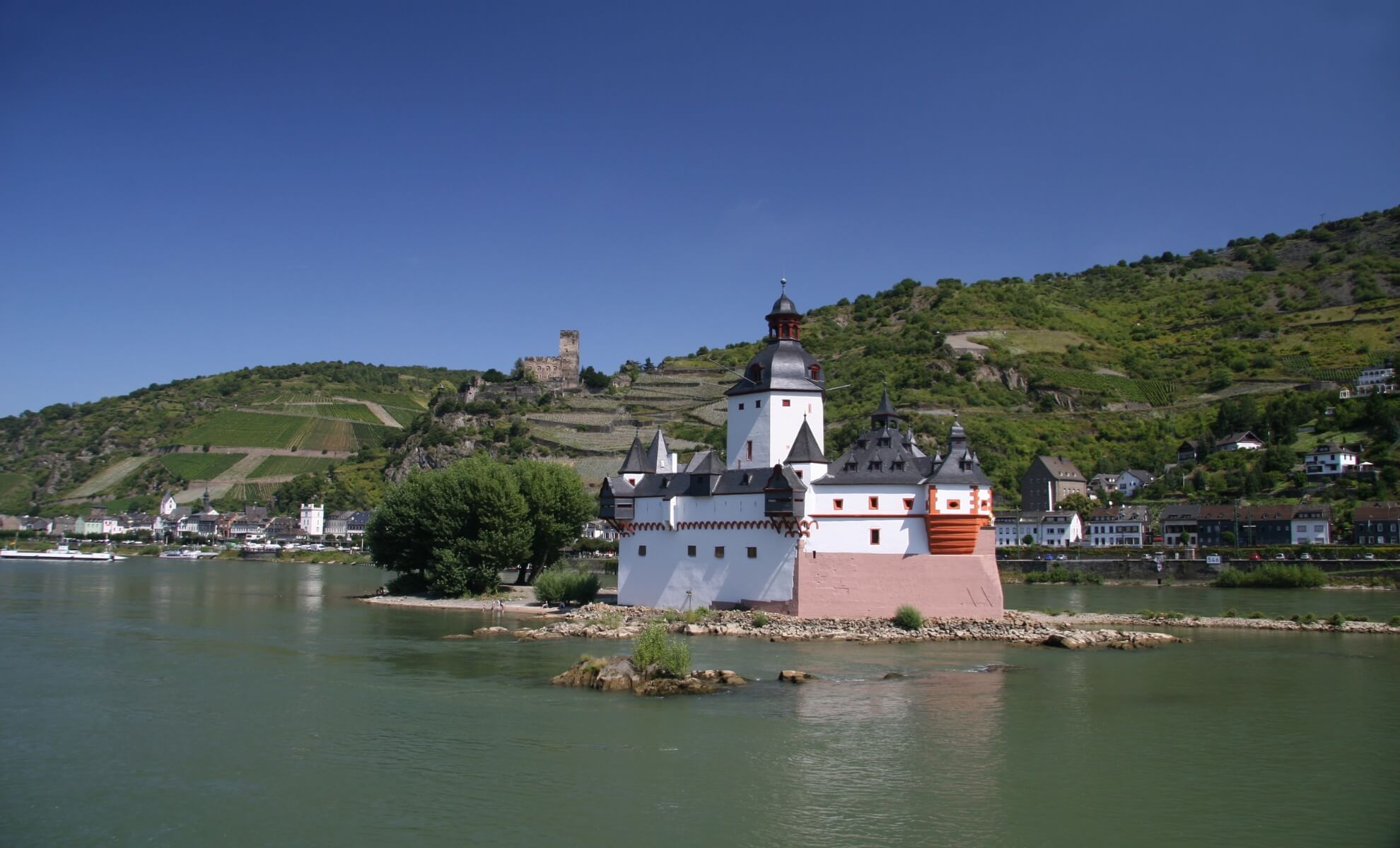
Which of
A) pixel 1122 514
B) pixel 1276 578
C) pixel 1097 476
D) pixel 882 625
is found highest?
pixel 1097 476

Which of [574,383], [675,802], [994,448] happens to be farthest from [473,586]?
[574,383]

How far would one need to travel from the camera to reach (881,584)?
34312mm

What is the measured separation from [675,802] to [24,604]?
1612 inches

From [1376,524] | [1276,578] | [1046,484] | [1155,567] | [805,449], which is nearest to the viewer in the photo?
[805,449]

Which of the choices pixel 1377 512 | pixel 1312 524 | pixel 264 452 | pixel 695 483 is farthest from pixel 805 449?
pixel 264 452

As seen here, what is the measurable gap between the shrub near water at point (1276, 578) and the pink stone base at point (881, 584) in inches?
1181

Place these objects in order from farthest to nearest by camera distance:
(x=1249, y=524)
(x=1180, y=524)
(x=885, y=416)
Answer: (x=1180, y=524) < (x=1249, y=524) < (x=885, y=416)

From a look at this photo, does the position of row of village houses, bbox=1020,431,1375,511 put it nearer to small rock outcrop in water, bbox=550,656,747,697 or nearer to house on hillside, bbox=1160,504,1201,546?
house on hillside, bbox=1160,504,1201,546

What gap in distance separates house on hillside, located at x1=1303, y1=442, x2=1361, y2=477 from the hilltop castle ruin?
87.1m

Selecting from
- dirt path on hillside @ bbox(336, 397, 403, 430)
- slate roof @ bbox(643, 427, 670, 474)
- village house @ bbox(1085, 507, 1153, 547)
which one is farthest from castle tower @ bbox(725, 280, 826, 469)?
dirt path on hillside @ bbox(336, 397, 403, 430)

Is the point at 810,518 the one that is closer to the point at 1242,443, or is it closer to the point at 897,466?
the point at 897,466

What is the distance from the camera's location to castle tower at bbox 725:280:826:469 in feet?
121

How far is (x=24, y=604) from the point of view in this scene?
151 ft

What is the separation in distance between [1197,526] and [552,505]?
145 ft
